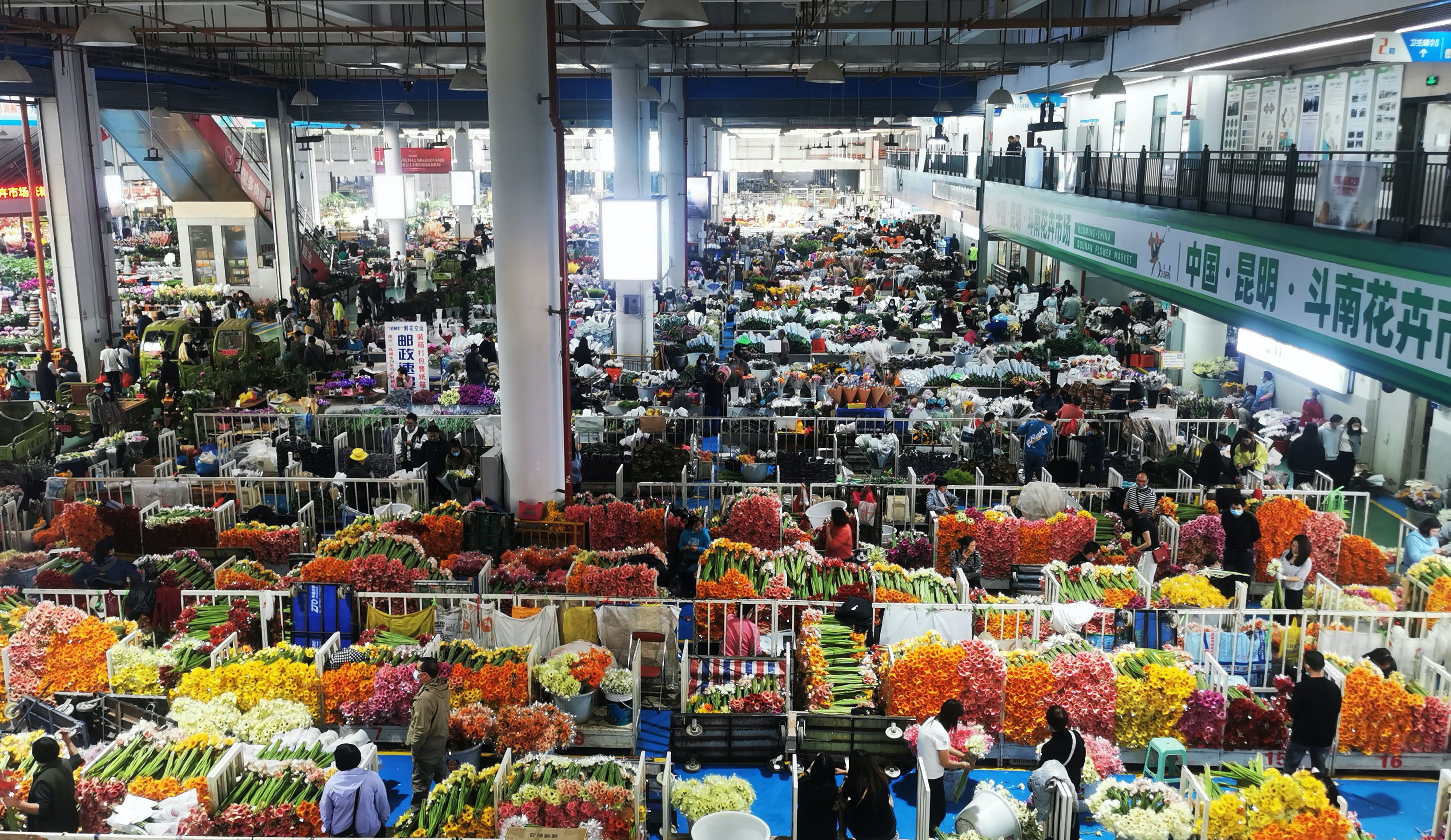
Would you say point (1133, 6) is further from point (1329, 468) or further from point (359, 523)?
point (359, 523)

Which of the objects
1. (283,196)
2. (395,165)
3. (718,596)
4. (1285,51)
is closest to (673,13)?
(718,596)

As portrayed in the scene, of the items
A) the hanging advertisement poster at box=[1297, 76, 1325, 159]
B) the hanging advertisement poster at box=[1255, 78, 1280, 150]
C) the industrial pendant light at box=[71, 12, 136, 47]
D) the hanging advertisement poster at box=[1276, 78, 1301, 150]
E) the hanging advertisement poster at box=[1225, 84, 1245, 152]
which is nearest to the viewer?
the industrial pendant light at box=[71, 12, 136, 47]

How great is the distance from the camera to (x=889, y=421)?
19.1m

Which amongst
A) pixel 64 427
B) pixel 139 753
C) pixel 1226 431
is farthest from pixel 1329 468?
pixel 64 427

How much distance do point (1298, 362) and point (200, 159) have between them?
1206 inches

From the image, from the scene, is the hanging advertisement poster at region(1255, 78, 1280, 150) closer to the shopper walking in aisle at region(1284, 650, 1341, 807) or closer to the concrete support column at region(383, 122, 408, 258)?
the shopper walking in aisle at region(1284, 650, 1341, 807)

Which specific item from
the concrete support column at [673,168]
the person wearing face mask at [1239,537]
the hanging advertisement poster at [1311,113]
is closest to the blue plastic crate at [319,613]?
the person wearing face mask at [1239,537]

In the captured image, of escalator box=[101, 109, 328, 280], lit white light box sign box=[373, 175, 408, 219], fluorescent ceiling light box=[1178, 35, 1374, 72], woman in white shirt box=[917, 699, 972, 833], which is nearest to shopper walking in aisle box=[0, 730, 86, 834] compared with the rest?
woman in white shirt box=[917, 699, 972, 833]

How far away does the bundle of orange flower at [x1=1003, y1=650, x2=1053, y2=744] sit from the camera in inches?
388

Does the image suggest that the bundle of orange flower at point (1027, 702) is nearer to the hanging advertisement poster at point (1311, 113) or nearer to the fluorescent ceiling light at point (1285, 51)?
the fluorescent ceiling light at point (1285, 51)

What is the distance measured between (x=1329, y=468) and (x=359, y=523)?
13.7 meters

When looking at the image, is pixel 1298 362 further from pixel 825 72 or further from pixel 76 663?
pixel 76 663

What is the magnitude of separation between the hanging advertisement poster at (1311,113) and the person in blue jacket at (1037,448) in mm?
8951

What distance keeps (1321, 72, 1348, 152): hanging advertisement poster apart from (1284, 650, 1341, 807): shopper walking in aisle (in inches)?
581
